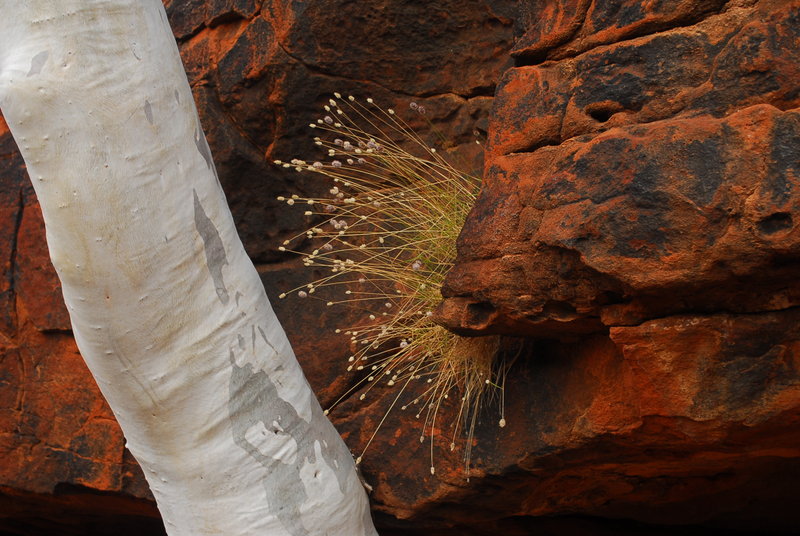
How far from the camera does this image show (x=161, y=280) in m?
2.76

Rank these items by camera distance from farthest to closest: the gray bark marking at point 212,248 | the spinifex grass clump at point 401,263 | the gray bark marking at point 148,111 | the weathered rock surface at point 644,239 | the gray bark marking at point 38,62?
1. the spinifex grass clump at point 401,263
2. the gray bark marking at point 212,248
3. the gray bark marking at point 148,111
4. the gray bark marking at point 38,62
5. the weathered rock surface at point 644,239

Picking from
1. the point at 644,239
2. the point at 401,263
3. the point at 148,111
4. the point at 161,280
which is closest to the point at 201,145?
the point at 148,111

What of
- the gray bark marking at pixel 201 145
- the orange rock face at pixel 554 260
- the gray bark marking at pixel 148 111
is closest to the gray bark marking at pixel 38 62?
the gray bark marking at pixel 148 111

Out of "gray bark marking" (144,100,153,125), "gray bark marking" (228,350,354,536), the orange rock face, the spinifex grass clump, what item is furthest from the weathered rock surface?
"gray bark marking" (144,100,153,125)

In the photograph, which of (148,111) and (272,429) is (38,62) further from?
(272,429)

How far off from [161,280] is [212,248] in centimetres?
20

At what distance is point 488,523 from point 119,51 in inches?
95.2

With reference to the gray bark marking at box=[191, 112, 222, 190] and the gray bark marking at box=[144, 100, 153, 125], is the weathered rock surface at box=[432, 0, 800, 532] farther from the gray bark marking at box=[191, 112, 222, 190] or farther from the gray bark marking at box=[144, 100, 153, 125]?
the gray bark marking at box=[144, 100, 153, 125]

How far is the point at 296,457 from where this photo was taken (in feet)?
9.91

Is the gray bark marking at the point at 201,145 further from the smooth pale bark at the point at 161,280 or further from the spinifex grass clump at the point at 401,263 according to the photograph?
the spinifex grass clump at the point at 401,263

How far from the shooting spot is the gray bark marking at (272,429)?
2926 millimetres

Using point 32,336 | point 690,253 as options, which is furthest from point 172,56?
point 32,336

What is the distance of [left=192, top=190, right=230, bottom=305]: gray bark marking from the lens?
283 cm

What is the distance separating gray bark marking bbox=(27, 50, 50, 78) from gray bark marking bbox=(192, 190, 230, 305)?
22.1 inches
